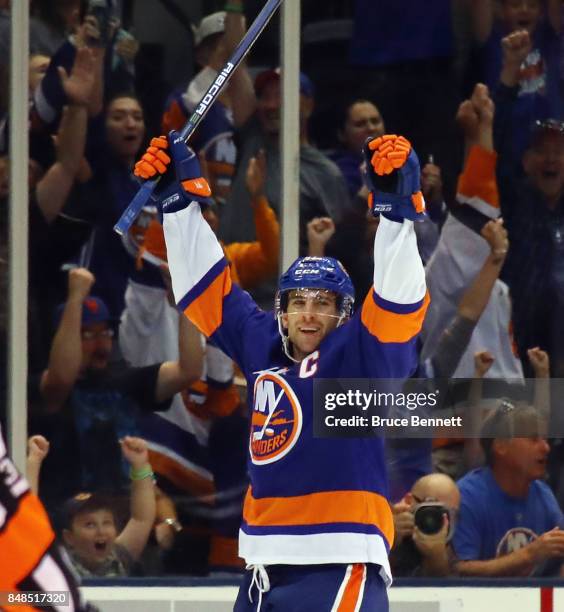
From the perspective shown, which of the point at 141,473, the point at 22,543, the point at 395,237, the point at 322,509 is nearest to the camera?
the point at 22,543

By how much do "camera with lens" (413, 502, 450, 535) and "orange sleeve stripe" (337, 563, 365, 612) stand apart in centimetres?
131

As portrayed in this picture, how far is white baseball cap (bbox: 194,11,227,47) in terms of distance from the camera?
201 inches

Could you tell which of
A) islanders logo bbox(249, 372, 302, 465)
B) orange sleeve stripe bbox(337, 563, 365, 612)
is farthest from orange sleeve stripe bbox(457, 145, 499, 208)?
orange sleeve stripe bbox(337, 563, 365, 612)

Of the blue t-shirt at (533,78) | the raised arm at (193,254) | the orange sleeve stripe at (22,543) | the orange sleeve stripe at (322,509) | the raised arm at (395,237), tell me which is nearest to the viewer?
the orange sleeve stripe at (22,543)

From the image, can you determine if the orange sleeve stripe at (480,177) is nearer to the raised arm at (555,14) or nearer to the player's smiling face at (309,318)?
the raised arm at (555,14)

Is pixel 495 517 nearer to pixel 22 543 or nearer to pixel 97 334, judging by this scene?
pixel 97 334

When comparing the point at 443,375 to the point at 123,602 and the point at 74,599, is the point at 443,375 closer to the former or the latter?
the point at 123,602

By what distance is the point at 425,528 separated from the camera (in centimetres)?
503

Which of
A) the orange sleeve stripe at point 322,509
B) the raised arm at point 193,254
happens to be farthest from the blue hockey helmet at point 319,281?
the orange sleeve stripe at point 322,509

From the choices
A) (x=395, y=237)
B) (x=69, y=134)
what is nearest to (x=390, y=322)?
(x=395, y=237)

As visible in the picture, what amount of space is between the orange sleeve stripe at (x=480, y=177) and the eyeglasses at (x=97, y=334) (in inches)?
46.3

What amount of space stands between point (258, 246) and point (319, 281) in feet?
4.35

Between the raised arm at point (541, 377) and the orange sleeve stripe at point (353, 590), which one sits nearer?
the orange sleeve stripe at point (353, 590)

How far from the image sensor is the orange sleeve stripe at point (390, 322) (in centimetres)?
363
